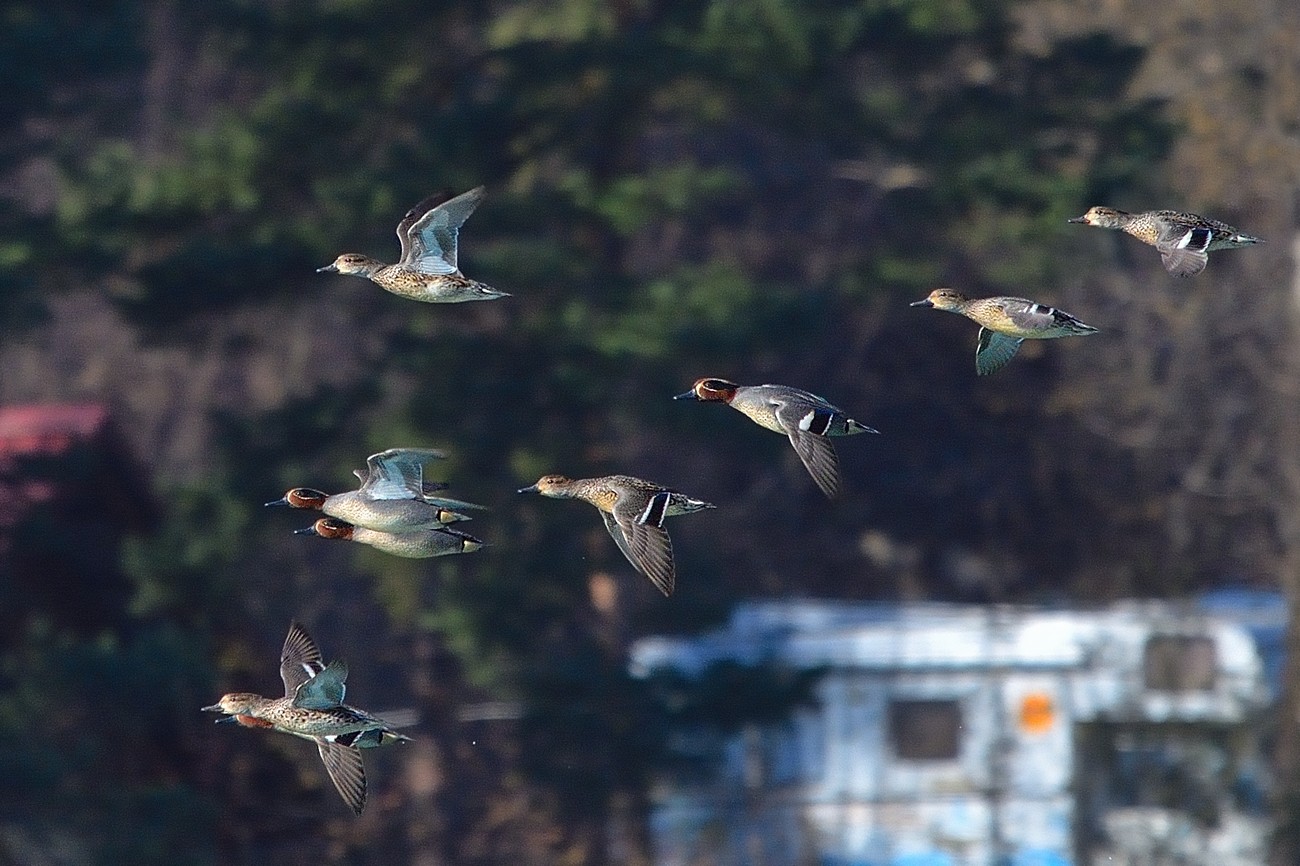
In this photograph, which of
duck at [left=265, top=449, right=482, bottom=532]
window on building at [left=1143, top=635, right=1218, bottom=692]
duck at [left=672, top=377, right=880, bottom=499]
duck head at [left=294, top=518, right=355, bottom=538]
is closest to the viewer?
duck at [left=672, top=377, right=880, bottom=499]

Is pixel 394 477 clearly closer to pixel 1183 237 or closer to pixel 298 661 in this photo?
pixel 298 661

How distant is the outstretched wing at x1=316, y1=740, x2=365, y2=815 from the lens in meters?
8.95

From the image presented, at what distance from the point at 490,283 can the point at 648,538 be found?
786 cm

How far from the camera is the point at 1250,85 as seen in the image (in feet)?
63.5

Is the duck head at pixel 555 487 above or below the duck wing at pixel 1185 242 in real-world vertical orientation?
below

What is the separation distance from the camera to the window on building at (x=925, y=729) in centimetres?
1773

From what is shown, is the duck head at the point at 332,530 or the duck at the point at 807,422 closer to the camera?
the duck at the point at 807,422

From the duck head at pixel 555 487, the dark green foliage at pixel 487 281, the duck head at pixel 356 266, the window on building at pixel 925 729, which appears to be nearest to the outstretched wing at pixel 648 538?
the duck head at pixel 555 487

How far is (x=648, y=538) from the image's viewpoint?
26.9ft

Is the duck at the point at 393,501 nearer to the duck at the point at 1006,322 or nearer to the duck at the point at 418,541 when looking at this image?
the duck at the point at 418,541

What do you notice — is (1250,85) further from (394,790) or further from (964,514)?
(394,790)

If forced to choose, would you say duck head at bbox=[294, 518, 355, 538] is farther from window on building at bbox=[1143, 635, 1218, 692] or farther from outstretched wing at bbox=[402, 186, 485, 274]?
window on building at bbox=[1143, 635, 1218, 692]

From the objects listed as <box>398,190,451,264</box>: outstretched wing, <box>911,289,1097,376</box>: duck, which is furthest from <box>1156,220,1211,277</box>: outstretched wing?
<box>398,190,451,264</box>: outstretched wing

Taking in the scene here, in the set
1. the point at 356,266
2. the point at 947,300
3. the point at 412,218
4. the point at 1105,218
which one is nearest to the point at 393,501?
the point at 412,218
